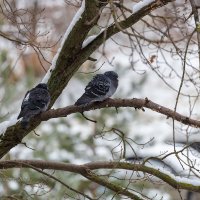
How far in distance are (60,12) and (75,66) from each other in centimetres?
1747

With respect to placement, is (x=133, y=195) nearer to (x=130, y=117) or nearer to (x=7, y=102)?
(x=7, y=102)

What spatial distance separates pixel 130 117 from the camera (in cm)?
1169

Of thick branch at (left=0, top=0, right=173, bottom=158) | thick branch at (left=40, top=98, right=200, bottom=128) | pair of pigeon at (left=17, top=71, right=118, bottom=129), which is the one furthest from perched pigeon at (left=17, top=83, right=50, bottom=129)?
thick branch at (left=40, top=98, right=200, bottom=128)

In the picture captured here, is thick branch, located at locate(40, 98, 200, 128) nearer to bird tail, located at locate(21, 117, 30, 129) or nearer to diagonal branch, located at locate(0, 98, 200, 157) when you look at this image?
diagonal branch, located at locate(0, 98, 200, 157)

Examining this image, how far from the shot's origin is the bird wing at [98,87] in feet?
17.9

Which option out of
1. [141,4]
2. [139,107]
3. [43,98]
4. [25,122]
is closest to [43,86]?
[43,98]

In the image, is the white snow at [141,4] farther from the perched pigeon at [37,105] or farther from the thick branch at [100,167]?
the thick branch at [100,167]

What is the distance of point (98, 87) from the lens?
18.6 ft

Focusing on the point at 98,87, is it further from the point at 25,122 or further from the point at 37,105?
the point at 25,122

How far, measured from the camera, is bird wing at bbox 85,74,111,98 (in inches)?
215

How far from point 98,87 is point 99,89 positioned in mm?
112

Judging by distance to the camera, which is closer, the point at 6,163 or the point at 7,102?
the point at 6,163

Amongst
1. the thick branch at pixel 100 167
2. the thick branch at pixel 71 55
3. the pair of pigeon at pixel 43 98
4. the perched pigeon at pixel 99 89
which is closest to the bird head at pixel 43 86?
the pair of pigeon at pixel 43 98

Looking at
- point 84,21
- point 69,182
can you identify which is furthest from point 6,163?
point 69,182
